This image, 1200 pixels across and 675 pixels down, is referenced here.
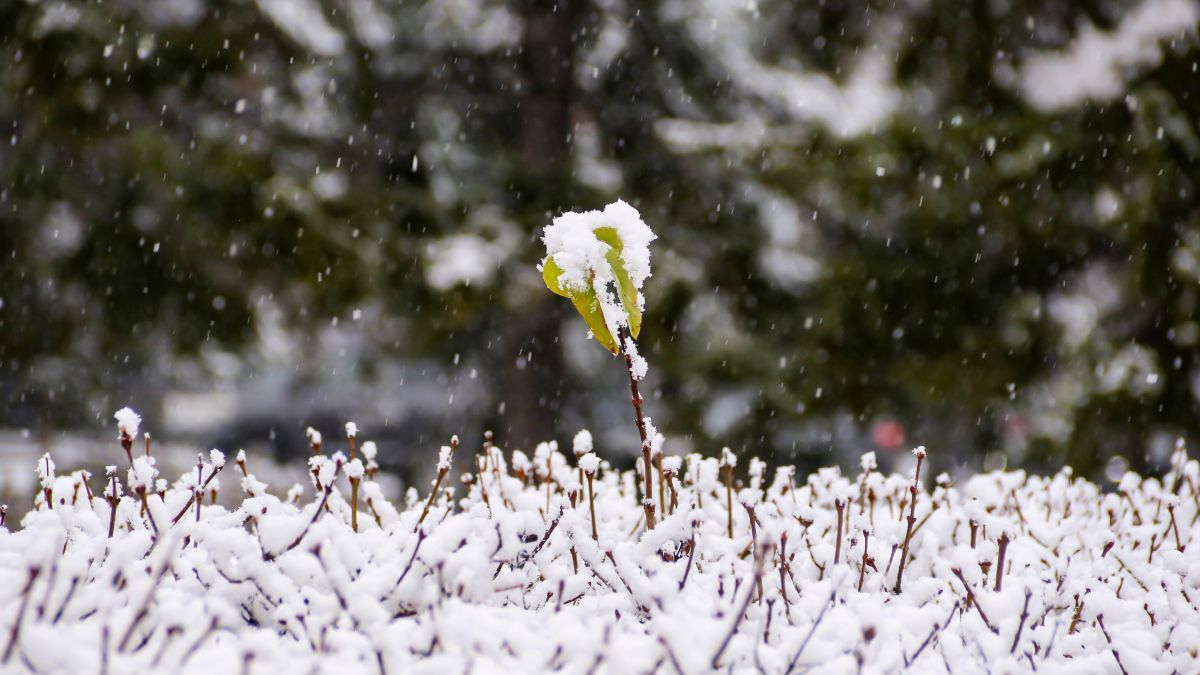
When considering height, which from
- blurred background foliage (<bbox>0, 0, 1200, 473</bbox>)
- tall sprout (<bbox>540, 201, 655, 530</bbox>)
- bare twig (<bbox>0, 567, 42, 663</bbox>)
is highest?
blurred background foliage (<bbox>0, 0, 1200, 473</bbox>)

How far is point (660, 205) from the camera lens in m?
7.39

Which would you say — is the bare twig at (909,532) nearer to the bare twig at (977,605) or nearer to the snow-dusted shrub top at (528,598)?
the snow-dusted shrub top at (528,598)

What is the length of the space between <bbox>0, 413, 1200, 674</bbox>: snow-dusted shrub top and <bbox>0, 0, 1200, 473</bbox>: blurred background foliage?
14.6 ft

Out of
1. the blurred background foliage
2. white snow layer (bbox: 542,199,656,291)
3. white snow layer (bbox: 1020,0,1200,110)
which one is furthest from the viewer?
the blurred background foliage

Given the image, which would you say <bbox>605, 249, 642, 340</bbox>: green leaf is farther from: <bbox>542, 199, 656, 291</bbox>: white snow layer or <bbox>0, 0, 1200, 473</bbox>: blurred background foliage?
<bbox>0, 0, 1200, 473</bbox>: blurred background foliage

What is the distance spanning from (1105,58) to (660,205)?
12.2 feet

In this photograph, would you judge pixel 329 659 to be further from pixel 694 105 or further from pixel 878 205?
pixel 694 105

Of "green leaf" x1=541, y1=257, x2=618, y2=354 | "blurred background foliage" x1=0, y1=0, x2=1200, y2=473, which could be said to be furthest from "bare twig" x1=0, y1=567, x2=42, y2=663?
"blurred background foliage" x1=0, y1=0, x2=1200, y2=473

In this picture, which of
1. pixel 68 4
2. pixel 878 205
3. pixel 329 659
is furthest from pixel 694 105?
pixel 329 659

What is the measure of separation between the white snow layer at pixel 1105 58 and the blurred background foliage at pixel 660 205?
0.03m

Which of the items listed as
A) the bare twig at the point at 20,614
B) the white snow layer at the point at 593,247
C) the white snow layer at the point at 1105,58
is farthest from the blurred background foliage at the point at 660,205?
the bare twig at the point at 20,614

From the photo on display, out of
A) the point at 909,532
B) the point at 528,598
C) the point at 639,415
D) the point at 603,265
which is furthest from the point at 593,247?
the point at 909,532

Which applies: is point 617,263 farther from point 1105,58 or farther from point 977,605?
point 1105,58

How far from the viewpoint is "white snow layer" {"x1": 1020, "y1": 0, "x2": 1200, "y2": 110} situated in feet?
20.6
